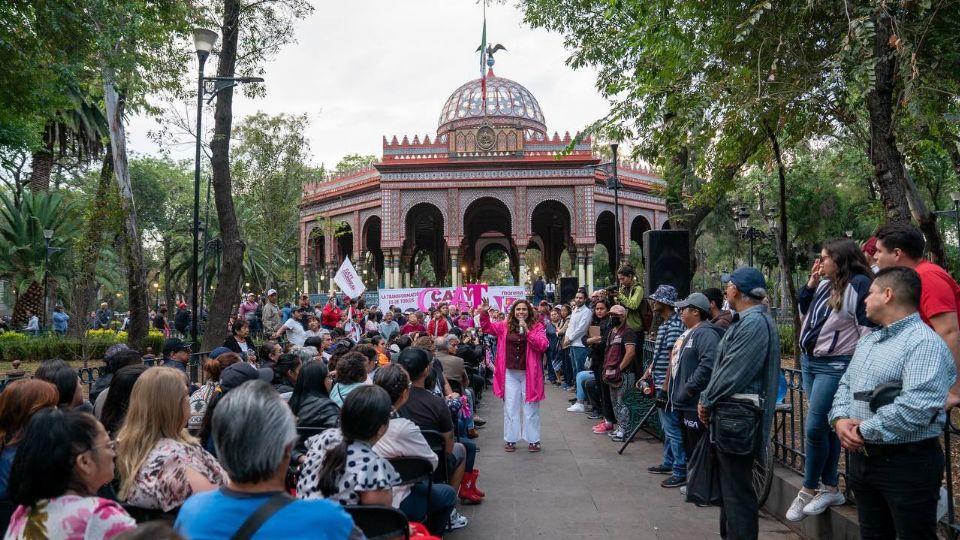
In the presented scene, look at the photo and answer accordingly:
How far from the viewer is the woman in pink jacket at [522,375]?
24.5ft

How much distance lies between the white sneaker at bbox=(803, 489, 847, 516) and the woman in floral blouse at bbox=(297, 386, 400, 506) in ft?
9.66

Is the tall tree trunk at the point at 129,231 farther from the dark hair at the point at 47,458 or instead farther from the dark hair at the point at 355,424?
the dark hair at the point at 47,458

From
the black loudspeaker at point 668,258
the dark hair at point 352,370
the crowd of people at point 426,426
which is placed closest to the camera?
the crowd of people at point 426,426

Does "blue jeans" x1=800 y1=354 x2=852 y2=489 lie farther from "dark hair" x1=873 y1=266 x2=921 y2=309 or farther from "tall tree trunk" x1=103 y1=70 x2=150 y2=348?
"tall tree trunk" x1=103 y1=70 x2=150 y2=348

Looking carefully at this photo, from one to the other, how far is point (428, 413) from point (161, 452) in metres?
1.95

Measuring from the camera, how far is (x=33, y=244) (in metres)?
21.4

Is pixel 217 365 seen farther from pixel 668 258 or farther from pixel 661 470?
pixel 668 258

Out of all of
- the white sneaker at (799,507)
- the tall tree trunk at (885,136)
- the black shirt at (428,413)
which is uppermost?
the tall tree trunk at (885,136)

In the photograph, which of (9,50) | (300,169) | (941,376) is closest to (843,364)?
(941,376)

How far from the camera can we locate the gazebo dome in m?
37.1

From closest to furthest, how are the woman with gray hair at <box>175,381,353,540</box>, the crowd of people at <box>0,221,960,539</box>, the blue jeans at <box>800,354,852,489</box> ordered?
the woman with gray hair at <box>175,381,353,540</box> < the crowd of people at <box>0,221,960,539</box> < the blue jeans at <box>800,354,852,489</box>

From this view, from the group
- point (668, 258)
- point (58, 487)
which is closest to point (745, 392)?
point (58, 487)

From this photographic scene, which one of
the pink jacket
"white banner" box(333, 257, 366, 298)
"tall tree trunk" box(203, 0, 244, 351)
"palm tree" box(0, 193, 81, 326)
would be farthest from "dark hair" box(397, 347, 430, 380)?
"palm tree" box(0, 193, 81, 326)

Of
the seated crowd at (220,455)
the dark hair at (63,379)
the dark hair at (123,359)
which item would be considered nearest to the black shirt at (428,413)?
the seated crowd at (220,455)
